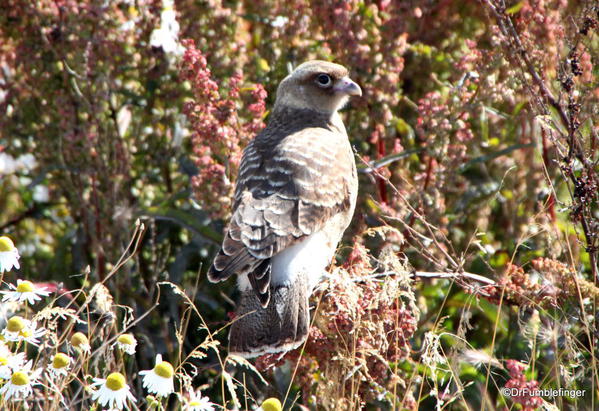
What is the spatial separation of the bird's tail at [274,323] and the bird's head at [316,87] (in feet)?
4.42

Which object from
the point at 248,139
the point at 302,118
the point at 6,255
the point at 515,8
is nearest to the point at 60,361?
the point at 6,255

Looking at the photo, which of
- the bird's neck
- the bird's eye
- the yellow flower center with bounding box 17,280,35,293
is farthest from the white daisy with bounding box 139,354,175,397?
the bird's eye

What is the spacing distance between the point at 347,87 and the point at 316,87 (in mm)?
223

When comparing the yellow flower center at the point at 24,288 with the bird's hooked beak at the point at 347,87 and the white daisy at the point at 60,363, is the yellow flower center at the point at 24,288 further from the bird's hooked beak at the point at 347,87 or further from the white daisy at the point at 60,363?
the bird's hooked beak at the point at 347,87

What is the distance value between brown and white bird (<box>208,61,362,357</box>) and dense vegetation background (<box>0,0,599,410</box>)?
0.15 meters

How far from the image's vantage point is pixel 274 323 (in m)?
3.40

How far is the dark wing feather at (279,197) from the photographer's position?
3.53 meters

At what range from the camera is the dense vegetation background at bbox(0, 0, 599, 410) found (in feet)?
13.3

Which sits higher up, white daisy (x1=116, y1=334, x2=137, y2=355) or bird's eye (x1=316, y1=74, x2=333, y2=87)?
bird's eye (x1=316, y1=74, x2=333, y2=87)

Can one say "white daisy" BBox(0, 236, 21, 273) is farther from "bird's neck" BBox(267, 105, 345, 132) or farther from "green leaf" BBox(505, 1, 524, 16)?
"green leaf" BBox(505, 1, 524, 16)

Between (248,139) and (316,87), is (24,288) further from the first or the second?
(316,87)

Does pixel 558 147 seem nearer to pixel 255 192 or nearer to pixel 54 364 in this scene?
pixel 255 192

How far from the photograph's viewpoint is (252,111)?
442 cm

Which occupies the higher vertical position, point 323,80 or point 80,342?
point 323,80
